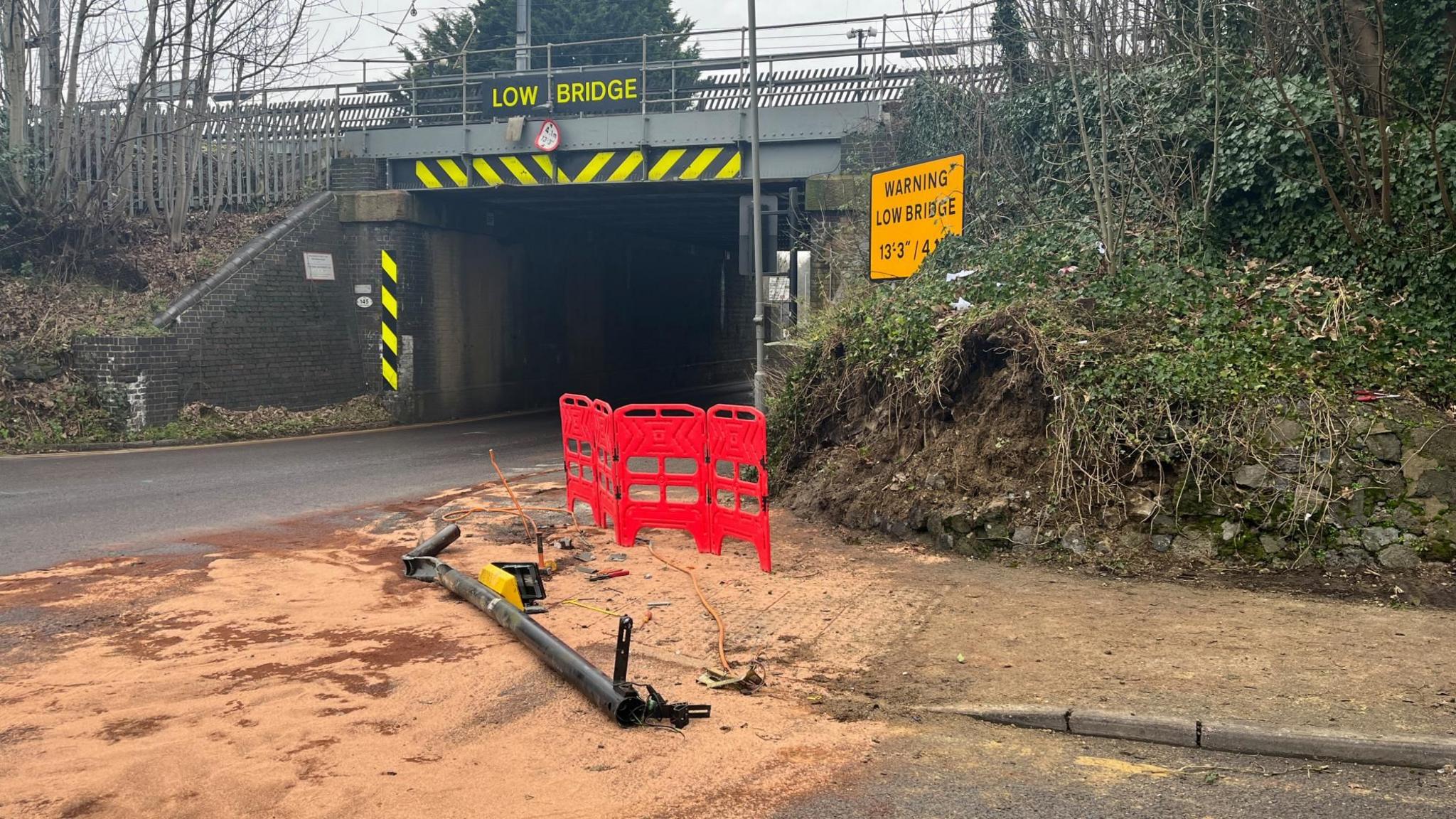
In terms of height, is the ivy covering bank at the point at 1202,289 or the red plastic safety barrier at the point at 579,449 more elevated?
the ivy covering bank at the point at 1202,289

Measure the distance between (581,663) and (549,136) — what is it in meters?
14.7

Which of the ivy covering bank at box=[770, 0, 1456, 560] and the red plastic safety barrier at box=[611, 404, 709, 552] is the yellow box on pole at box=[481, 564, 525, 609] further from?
the ivy covering bank at box=[770, 0, 1456, 560]

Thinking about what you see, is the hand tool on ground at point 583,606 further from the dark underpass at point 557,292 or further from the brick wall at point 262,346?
the dark underpass at point 557,292

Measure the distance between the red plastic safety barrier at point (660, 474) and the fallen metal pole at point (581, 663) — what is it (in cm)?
179

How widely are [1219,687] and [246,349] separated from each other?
16618 mm

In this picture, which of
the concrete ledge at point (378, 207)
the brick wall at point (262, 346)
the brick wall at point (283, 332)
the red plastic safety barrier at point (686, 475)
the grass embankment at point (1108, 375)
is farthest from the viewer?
the concrete ledge at point (378, 207)

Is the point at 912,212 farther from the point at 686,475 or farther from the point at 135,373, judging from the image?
the point at 135,373

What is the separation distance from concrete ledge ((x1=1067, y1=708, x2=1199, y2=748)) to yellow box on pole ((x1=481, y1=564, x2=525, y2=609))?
3346 mm

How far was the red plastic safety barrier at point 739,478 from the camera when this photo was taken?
8.23m

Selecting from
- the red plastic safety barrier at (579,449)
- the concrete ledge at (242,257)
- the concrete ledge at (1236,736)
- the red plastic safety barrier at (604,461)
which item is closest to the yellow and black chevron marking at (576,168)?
the concrete ledge at (242,257)

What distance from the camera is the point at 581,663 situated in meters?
5.51

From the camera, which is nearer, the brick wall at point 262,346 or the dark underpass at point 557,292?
the brick wall at point 262,346

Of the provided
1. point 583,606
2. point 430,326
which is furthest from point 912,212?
point 430,326

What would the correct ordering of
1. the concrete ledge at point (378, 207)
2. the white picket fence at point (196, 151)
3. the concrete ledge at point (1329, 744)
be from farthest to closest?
the concrete ledge at point (378, 207), the white picket fence at point (196, 151), the concrete ledge at point (1329, 744)
